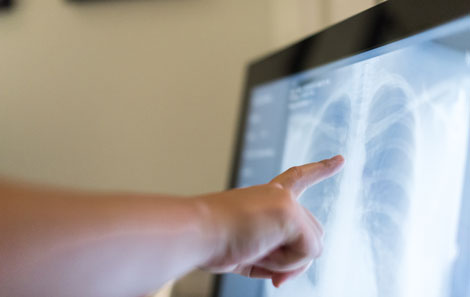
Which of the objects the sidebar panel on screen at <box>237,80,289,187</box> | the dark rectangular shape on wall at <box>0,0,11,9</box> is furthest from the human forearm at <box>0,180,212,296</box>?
the dark rectangular shape on wall at <box>0,0,11,9</box>

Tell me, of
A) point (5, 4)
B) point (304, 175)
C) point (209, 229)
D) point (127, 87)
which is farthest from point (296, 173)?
point (5, 4)

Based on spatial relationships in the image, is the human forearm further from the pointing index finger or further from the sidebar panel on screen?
the sidebar panel on screen

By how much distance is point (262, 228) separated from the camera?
32cm

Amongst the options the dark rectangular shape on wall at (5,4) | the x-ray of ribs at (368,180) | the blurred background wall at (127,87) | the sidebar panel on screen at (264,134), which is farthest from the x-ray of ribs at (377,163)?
the dark rectangular shape on wall at (5,4)

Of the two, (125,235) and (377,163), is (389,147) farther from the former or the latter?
(125,235)

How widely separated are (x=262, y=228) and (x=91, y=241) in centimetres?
12

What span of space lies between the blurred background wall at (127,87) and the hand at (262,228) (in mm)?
552

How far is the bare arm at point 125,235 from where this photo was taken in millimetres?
271

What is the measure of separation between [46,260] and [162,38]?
0.74 meters

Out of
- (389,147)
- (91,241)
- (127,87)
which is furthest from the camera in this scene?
(127,87)

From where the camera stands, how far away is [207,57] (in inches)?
36.4

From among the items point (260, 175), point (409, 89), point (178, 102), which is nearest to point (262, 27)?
point (178, 102)

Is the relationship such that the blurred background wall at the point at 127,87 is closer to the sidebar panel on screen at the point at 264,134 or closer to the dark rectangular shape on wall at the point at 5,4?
the dark rectangular shape on wall at the point at 5,4

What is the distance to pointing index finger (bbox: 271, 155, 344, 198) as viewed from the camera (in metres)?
0.38
